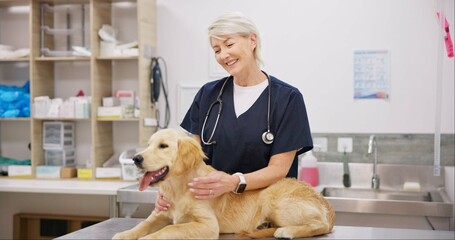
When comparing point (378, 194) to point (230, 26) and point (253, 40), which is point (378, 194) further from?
point (230, 26)

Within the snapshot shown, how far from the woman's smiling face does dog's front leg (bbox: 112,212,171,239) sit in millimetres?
555

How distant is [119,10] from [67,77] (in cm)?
73

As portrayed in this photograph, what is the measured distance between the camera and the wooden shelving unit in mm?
3979

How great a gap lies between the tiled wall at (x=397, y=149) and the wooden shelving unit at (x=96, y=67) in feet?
4.62

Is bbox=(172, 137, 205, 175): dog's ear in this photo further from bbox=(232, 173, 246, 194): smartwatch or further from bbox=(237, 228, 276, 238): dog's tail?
bbox=(237, 228, 276, 238): dog's tail

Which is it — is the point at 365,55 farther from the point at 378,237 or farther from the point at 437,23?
the point at 378,237

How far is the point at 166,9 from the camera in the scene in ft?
13.7

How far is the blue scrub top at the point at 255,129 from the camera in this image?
1780 mm

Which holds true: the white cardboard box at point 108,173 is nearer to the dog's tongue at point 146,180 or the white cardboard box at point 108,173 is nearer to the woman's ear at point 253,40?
the woman's ear at point 253,40

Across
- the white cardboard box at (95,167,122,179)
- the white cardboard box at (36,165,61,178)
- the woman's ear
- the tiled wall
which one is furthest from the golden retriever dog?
the white cardboard box at (36,165,61,178)

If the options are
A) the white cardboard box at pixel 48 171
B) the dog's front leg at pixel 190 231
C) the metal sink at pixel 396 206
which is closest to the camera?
the dog's front leg at pixel 190 231

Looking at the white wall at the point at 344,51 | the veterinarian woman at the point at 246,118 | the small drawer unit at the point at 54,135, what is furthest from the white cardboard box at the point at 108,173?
the veterinarian woman at the point at 246,118

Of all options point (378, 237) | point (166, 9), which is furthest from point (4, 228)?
point (378, 237)

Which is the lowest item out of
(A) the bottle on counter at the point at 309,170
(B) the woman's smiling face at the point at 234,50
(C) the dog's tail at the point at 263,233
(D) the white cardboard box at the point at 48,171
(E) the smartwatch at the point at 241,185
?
(D) the white cardboard box at the point at 48,171
